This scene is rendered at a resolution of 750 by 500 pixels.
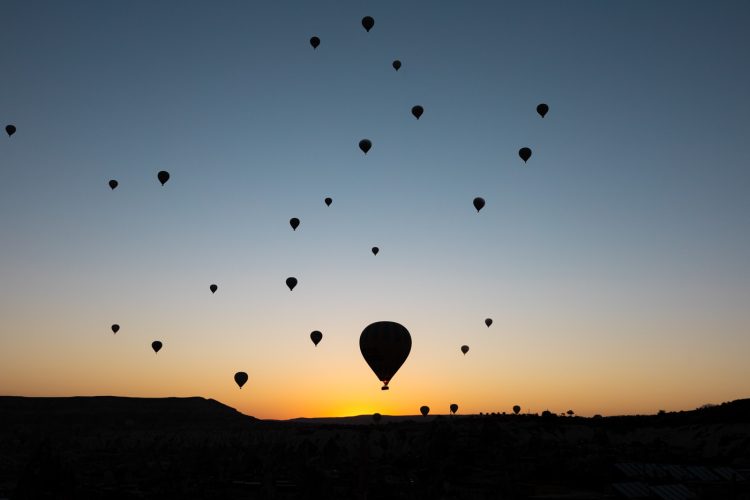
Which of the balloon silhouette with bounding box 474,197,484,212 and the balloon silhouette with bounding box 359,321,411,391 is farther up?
the balloon silhouette with bounding box 474,197,484,212

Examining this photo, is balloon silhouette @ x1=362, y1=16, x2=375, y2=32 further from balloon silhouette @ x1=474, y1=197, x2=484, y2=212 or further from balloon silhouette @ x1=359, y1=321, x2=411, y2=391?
balloon silhouette @ x1=359, y1=321, x2=411, y2=391

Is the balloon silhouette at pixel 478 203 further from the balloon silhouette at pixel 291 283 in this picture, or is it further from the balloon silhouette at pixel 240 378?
the balloon silhouette at pixel 240 378

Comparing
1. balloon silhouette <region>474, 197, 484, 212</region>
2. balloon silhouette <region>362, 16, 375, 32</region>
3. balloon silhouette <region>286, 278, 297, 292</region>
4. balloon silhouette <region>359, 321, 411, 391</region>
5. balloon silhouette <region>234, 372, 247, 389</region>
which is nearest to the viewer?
balloon silhouette <region>359, 321, 411, 391</region>

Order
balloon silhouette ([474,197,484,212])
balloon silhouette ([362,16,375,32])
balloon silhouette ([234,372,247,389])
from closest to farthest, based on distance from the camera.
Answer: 1. balloon silhouette ([362,16,375,32])
2. balloon silhouette ([474,197,484,212])
3. balloon silhouette ([234,372,247,389])

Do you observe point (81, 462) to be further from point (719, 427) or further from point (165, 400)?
point (165, 400)

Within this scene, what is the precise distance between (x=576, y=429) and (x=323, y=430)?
3181 cm

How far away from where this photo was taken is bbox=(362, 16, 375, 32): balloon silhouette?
54688mm

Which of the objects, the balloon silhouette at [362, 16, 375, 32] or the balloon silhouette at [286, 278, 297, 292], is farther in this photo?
the balloon silhouette at [286, 278, 297, 292]

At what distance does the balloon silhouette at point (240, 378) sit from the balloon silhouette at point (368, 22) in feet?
100

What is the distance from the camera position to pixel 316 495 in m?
36.8

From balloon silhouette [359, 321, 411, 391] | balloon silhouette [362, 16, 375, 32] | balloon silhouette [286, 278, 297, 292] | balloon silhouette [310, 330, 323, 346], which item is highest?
balloon silhouette [362, 16, 375, 32]

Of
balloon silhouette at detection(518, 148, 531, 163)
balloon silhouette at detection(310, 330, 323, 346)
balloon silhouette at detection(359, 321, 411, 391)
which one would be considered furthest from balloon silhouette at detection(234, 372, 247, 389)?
balloon silhouette at detection(518, 148, 531, 163)

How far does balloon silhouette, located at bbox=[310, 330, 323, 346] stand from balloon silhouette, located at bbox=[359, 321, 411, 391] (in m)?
11.3

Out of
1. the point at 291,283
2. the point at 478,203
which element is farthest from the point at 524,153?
the point at 291,283
